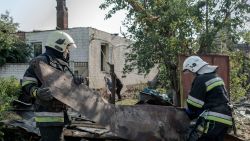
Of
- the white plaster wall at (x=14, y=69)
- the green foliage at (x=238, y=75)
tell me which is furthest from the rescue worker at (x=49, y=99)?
the white plaster wall at (x=14, y=69)

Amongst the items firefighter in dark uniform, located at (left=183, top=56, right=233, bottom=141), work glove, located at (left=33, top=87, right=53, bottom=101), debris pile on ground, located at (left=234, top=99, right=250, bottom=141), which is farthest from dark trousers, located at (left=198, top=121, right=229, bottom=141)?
debris pile on ground, located at (left=234, top=99, right=250, bottom=141)

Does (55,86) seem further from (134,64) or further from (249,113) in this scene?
(249,113)

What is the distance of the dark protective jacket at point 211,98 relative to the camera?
5.36m

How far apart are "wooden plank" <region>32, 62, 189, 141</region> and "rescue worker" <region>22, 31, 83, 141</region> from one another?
0.37ft

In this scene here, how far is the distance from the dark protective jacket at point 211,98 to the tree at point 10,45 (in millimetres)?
16744

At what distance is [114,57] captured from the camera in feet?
78.5

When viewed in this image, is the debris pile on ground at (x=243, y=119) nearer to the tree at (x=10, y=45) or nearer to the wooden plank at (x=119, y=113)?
the wooden plank at (x=119, y=113)

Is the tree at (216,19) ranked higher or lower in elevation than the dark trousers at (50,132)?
higher

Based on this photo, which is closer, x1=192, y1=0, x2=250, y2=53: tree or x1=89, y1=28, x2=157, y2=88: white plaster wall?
x1=192, y1=0, x2=250, y2=53: tree

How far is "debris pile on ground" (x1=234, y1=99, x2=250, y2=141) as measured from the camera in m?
10.5

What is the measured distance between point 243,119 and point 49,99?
9232 mm

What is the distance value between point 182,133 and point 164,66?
5.22 meters

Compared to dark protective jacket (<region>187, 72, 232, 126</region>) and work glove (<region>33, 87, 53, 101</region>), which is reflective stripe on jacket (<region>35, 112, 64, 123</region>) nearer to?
work glove (<region>33, 87, 53, 101</region>)

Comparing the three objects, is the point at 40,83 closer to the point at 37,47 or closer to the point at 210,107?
the point at 210,107
